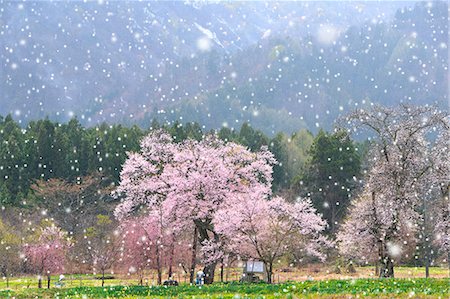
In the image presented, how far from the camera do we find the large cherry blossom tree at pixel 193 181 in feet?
103

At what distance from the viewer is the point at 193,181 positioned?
3116 cm

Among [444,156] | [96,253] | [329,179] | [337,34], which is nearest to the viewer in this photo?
[444,156]

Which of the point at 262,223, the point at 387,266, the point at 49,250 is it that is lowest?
the point at 387,266

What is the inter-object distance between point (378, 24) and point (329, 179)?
135238mm

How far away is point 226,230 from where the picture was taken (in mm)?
29047

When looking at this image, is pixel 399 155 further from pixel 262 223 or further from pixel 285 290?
pixel 285 290

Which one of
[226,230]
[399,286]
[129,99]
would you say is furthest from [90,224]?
[129,99]

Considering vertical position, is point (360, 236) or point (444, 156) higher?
point (444, 156)

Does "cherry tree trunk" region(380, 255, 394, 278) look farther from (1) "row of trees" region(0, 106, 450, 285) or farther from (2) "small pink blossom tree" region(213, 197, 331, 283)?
(2) "small pink blossom tree" region(213, 197, 331, 283)

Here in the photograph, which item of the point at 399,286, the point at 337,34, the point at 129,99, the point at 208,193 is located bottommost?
the point at 399,286

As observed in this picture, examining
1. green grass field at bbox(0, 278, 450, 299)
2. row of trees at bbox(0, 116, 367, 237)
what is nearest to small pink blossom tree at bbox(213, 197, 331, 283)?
green grass field at bbox(0, 278, 450, 299)

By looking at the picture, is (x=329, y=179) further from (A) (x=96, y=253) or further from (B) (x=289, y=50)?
(B) (x=289, y=50)

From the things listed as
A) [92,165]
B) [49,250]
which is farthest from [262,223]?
[92,165]

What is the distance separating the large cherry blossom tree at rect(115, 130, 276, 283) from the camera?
31.3m
